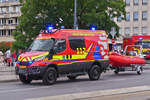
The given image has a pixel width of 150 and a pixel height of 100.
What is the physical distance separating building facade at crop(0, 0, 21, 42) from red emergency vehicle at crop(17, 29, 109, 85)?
65515mm

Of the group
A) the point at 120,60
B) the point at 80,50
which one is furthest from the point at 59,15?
the point at 80,50

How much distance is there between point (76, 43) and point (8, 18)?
224 ft

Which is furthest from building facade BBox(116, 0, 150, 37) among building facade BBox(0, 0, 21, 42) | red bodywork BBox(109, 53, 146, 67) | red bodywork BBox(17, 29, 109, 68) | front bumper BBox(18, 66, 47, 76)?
front bumper BBox(18, 66, 47, 76)

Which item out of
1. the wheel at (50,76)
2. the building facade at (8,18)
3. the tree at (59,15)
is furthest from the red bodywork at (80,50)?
the building facade at (8,18)

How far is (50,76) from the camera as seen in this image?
15.3 meters

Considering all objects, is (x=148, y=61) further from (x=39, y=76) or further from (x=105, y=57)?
(x=39, y=76)

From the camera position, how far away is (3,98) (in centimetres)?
1122

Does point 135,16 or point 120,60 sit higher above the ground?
point 135,16

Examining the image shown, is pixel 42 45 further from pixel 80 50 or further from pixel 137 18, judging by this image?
pixel 137 18

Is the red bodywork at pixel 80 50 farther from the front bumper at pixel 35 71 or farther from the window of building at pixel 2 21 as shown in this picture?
the window of building at pixel 2 21

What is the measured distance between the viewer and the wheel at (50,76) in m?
15.1

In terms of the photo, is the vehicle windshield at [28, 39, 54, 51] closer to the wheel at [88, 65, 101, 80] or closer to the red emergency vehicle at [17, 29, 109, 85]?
the red emergency vehicle at [17, 29, 109, 85]

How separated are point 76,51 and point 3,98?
238 inches

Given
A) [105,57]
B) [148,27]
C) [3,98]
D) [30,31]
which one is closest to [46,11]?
[30,31]
